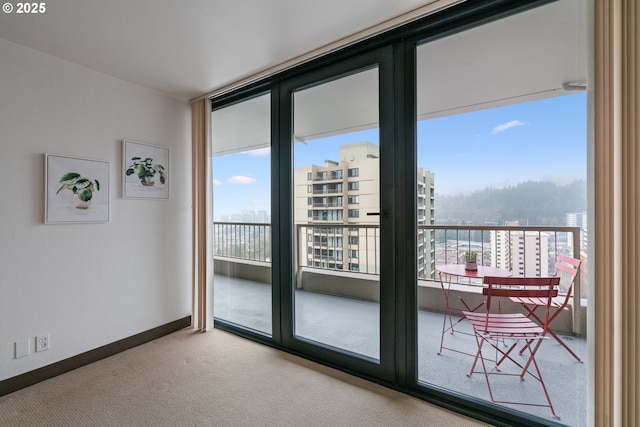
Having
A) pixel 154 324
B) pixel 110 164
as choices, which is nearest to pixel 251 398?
pixel 154 324

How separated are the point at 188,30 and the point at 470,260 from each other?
2.73m

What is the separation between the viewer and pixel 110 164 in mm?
2607

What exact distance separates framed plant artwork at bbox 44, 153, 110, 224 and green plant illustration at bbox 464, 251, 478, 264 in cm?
317

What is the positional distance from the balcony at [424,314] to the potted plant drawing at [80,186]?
1.43 m

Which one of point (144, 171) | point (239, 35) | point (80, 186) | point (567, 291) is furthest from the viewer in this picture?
point (144, 171)

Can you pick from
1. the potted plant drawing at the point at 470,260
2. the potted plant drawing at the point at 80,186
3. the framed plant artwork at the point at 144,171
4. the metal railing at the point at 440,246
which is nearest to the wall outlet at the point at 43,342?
the potted plant drawing at the point at 80,186

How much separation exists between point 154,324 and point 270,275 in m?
1.32

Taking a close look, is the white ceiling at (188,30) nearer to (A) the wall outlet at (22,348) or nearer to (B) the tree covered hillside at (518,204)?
(B) the tree covered hillside at (518,204)

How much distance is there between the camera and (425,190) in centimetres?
219

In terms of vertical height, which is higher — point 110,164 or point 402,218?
point 110,164

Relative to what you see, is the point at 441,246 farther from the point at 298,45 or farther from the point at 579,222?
the point at 298,45

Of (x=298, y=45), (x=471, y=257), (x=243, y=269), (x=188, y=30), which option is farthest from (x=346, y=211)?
(x=188, y=30)

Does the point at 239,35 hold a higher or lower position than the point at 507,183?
higher

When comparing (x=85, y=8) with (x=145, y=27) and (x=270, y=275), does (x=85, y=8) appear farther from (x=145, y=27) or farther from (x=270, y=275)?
(x=270, y=275)
